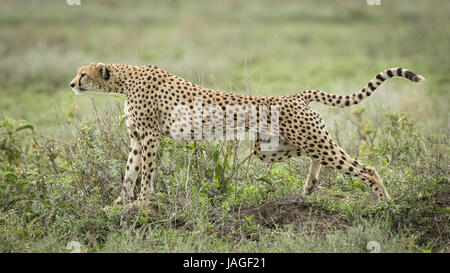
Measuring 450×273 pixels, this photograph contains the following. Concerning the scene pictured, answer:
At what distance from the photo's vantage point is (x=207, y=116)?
484cm

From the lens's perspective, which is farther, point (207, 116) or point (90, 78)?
point (90, 78)

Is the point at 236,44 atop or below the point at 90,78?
below

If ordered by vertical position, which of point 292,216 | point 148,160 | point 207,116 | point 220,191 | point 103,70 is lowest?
point 292,216

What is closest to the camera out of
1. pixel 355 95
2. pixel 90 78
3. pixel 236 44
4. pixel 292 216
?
pixel 355 95

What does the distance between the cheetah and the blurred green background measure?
11.6 feet

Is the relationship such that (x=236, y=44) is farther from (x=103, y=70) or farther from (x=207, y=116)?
(x=207, y=116)

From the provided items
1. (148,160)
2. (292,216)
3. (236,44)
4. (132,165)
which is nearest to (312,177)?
(292,216)

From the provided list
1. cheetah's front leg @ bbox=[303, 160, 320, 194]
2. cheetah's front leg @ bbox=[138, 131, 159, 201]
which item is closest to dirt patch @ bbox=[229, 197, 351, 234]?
cheetah's front leg @ bbox=[303, 160, 320, 194]

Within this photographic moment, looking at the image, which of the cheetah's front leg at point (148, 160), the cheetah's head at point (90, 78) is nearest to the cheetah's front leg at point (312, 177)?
the cheetah's front leg at point (148, 160)

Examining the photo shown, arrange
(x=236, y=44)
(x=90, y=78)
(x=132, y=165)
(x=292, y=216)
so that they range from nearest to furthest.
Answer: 1. (x=292, y=216)
2. (x=90, y=78)
3. (x=132, y=165)
4. (x=236, y=44)

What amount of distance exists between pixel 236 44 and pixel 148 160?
10661 millimetres

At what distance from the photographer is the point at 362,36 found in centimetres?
1541

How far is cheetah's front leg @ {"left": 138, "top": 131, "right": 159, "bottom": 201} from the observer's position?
4957 millimetres
